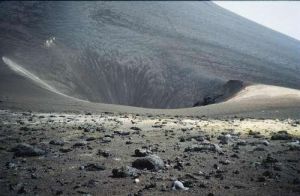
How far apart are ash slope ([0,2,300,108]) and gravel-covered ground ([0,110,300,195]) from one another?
24.5 metres

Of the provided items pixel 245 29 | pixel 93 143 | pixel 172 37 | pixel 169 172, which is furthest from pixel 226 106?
pixel 245 29

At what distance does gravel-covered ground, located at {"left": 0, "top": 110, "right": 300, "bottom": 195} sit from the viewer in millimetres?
9859

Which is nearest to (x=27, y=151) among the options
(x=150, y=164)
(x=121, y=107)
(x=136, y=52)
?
(x=150, y=164)

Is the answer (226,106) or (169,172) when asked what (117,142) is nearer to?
(169,172)

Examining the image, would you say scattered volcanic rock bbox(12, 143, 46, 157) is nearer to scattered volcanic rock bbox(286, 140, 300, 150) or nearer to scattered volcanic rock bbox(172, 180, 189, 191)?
scattered volcanic rock bbox(172, 180, 189, 191)

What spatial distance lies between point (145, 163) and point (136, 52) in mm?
58849

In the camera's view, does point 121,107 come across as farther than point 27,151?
Yes

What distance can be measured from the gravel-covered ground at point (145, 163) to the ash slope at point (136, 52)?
24.5 metres

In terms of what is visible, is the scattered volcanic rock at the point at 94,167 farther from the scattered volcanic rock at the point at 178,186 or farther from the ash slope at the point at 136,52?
the ash slope at the point at 136,52

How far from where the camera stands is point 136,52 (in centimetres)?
6956

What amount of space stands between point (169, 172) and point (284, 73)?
59.2 m

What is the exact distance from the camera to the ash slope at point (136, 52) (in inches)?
2293

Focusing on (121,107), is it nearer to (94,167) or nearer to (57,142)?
(57,142)

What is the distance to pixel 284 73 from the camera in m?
65.9
